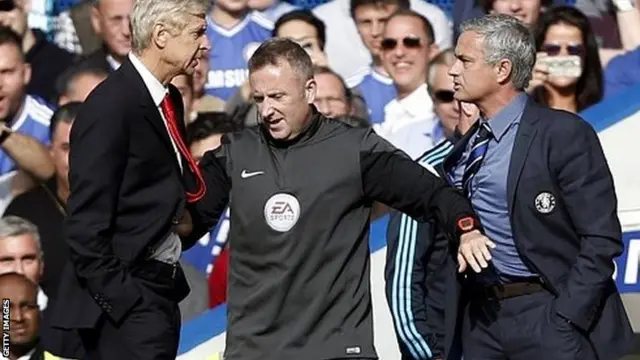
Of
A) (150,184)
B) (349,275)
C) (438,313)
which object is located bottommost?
(438,313)

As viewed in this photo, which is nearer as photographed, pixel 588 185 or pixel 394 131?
pixel 588 185

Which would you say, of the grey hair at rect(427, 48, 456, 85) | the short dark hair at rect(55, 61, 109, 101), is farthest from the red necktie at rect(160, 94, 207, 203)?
the short dark hair at rect(55, 61, 109, 101)

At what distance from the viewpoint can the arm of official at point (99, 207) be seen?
4.56 meters

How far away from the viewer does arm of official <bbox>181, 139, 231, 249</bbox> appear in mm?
5086

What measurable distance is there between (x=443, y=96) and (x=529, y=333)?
2.88m

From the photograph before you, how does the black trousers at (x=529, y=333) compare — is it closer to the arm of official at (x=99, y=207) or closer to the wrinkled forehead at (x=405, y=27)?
the arm of official at (x=99, y=207)

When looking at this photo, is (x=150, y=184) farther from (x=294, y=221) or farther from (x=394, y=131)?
(x=394, y=131)

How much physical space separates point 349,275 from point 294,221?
239mm

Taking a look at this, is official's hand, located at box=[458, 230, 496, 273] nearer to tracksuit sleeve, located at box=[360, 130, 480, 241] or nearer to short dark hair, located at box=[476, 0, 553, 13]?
tracksuit sleeve, located at box=[360, 130, 480, 241]

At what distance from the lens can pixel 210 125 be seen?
26.1ft

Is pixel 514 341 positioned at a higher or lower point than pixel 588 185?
lower

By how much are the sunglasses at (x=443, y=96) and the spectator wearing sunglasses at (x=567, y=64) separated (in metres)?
0.38

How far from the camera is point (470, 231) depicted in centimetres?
479

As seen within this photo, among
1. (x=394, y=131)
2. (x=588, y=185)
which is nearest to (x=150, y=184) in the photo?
(x=588, y=185)
